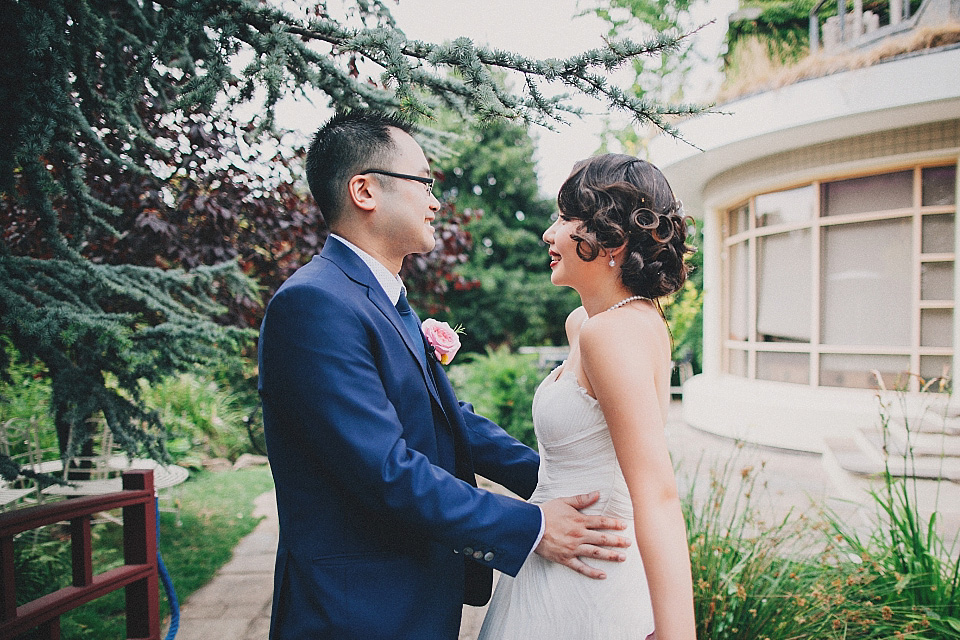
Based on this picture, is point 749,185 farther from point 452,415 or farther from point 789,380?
point 452,415

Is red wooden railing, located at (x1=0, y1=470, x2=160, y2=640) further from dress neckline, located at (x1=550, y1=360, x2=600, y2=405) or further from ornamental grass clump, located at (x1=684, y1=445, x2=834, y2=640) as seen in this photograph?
ornamental grass clump, located at (x1=684, y1=445, x2=834, y2=640)

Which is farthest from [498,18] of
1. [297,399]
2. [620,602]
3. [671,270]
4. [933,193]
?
[933,193]

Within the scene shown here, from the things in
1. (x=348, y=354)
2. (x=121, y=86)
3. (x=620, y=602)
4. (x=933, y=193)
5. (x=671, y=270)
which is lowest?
(x=620, y=602)

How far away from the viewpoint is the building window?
711cm

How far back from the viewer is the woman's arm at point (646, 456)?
4.28 feet

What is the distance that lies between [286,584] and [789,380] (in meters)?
8.47

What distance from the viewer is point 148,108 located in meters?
3.42

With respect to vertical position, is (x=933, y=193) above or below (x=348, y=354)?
above

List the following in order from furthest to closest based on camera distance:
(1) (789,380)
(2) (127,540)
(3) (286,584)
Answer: (1) (789,380)
(2) (127,540)
(3) (286,584)

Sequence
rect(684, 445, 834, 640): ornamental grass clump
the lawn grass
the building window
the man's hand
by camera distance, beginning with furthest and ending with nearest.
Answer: the building window, the lawn grass, rect(684, 445, 834, 640): ornamental grass clump, the man's hand

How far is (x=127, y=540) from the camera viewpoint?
2.46 m

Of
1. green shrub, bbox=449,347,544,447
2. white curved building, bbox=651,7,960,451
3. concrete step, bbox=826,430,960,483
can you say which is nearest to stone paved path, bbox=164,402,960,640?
concrete step, bbox=826,430,960,483

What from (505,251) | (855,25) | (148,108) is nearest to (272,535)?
(148,108)

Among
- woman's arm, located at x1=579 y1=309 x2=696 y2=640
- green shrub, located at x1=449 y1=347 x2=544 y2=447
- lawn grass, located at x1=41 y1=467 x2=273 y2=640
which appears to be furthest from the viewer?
green shrub, located at x1=449 y1=347 x2=544 y2=447
